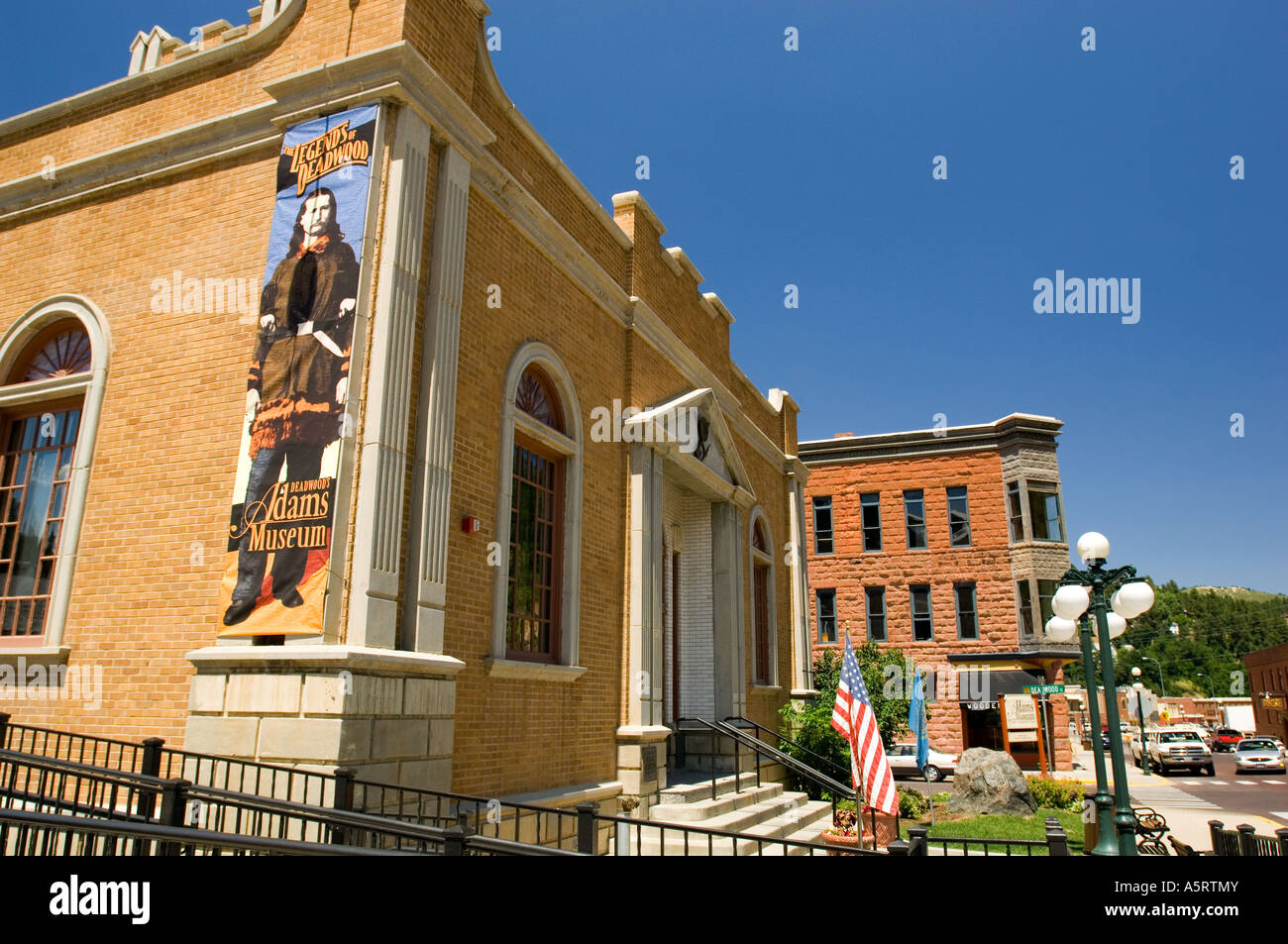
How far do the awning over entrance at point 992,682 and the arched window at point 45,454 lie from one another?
27.0 m

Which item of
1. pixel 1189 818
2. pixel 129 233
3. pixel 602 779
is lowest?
pixel 1189 818

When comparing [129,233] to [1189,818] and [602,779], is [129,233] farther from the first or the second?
[1189,818]

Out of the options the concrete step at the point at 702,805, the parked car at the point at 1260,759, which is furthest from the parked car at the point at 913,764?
the parked car at the point at 1260,759

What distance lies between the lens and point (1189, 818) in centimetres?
1741

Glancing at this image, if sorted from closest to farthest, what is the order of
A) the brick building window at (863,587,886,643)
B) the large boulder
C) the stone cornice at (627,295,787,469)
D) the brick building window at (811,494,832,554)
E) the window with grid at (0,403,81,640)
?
the window with grid at (0,403,81,640), the stone cornice at (627,295,787,469), the large boulder, the brick building window at (863,587,886,643), the brick building window at (811,494,832,554)

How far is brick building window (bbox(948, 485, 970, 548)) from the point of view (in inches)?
1232

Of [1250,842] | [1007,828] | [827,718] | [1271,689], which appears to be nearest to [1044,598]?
[827,718]

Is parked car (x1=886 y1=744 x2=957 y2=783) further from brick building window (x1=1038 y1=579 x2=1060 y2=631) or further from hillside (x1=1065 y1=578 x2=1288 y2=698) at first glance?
hillside (x1=1065 y1=578 x2=1288 y2=698)

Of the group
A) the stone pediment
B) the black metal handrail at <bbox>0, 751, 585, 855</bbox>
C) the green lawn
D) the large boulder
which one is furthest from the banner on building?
the large boulder

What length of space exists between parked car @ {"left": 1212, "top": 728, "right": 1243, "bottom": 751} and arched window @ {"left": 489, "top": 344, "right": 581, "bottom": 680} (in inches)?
2275

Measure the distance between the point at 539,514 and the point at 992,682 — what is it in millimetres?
23599

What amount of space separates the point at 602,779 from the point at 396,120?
8.00 meters

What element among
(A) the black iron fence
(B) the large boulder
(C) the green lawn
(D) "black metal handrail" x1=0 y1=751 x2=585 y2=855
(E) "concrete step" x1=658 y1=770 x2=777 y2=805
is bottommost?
(C) the green lawn
